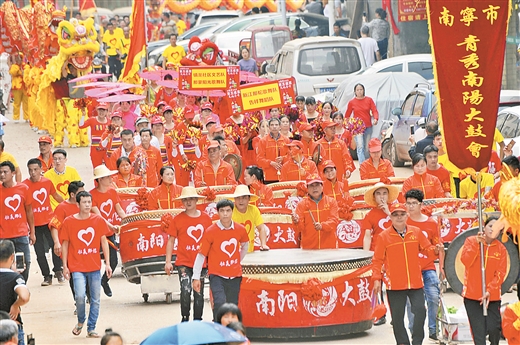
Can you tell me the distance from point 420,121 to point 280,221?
20.9ft

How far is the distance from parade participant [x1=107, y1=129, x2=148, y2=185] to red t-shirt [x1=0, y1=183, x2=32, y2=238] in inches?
120

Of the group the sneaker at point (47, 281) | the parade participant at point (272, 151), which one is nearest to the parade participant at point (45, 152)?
the sneaker at point (47, 281)

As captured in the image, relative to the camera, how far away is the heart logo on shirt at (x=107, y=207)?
50.2ft

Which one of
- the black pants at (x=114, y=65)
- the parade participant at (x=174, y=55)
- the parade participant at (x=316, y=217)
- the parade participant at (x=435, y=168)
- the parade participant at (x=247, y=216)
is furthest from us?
the black pants at (x=114, y=65)

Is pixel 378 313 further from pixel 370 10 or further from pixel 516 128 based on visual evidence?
pixel 370 10

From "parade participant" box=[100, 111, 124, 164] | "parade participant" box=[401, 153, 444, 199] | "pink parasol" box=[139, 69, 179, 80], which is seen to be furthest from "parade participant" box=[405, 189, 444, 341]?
"pink parasol" box=[139, 69, 179, 80]

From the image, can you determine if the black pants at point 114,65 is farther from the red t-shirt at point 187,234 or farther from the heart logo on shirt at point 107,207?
the red t-shirt at point 187,234

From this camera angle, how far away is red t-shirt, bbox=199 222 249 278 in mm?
12406

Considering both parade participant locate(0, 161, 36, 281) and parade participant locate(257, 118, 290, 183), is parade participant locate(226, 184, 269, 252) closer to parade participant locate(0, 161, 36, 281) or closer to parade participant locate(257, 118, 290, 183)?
parade participant locate(0, 161, 36, 281)

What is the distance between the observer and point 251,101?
1981cm

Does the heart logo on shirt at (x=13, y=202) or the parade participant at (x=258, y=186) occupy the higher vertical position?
the heart logo on shirt at (x=13, y=202)

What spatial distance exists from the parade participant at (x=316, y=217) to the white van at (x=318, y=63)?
14322mm

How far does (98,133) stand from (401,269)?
10096 millimetres

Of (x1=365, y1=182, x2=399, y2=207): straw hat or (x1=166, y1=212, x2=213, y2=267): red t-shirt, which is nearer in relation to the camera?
(x1=166, y1=212, x2=213, y2=267): red t-shirt
